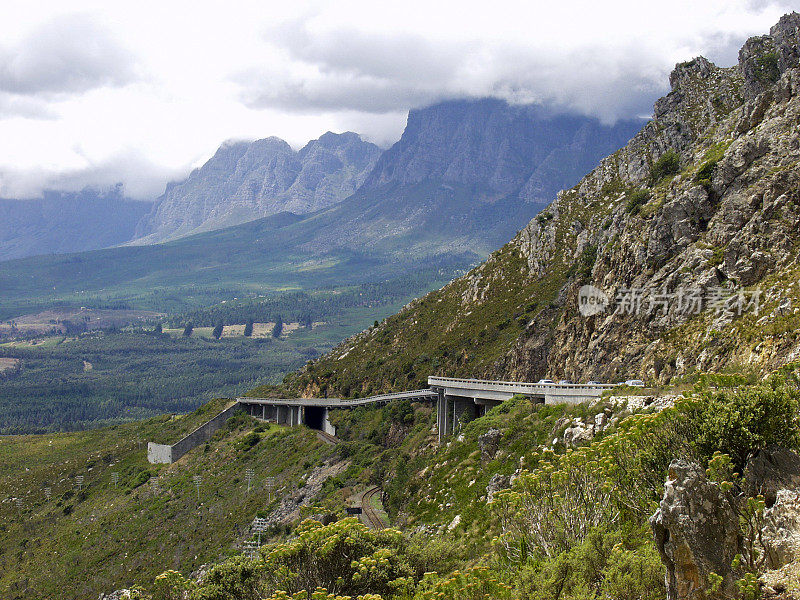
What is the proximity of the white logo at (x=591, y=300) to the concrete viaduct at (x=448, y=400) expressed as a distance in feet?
37.7

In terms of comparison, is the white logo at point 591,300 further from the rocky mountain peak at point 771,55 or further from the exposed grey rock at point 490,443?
the rocky mountain peak at point 771,55

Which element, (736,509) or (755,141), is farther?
(755,141)

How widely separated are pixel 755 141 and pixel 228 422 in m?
83.4

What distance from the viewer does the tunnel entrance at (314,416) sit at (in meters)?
106

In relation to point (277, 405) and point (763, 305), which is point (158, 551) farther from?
point (763, 305)

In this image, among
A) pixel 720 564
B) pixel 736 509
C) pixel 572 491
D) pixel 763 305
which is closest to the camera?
pixel 720 564

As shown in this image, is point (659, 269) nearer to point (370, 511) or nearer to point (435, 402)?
point (370, 511)

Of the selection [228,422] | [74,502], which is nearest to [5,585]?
[74,502]

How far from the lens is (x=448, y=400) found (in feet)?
237

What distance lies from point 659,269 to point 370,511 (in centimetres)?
2941

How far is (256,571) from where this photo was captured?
2778cm

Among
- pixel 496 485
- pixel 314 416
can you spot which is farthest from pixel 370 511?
pixel 314 416

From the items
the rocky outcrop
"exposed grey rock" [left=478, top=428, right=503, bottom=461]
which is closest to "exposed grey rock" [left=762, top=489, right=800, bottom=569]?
the rocky outcrop

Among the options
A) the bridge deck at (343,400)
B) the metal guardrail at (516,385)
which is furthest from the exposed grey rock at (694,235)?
the bridge deck at (343,400)
